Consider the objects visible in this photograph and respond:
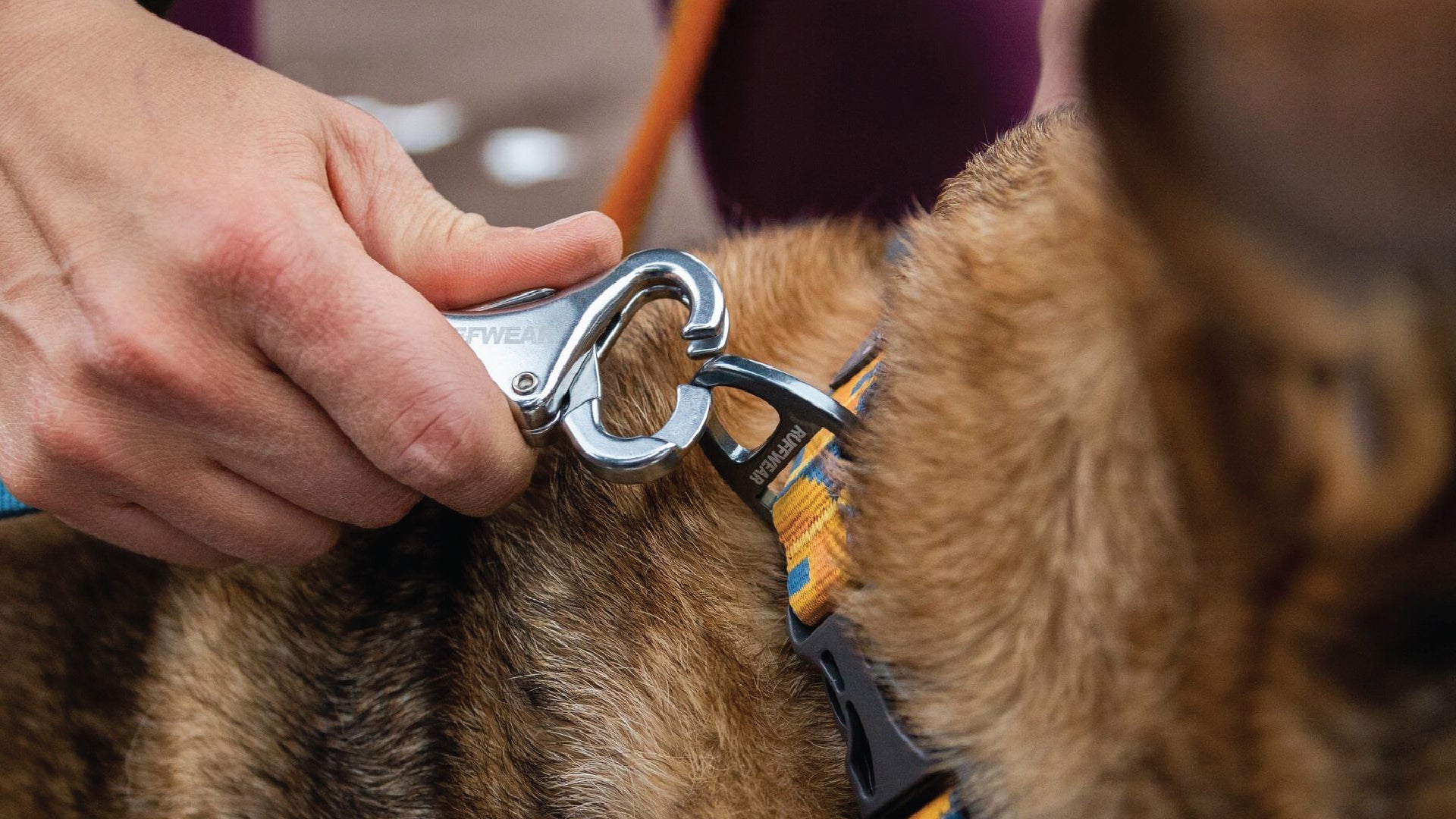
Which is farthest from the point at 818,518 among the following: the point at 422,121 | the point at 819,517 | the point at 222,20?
the point at 422,121

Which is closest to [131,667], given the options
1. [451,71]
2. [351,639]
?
[351,639]

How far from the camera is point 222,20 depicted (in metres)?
1.71

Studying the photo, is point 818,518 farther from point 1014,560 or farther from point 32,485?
point 32,485

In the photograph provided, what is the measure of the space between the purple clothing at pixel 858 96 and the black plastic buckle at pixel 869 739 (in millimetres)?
1053

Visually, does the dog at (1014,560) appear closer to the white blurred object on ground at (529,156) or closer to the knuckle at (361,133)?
the knuckle at (361,133)

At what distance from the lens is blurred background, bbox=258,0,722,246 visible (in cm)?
274

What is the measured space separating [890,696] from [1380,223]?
0.42 metres

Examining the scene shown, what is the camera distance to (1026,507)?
2.13 feet

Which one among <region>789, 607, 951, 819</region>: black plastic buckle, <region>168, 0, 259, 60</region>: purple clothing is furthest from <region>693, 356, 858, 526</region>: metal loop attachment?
<region>168, 0, 259, 60</region>: purple clothing

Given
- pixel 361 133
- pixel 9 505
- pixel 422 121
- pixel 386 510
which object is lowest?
pixel 422 121

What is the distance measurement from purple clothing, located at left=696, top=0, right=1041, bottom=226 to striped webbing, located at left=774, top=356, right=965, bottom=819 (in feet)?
3.07

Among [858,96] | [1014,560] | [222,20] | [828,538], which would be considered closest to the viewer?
[1014,560]

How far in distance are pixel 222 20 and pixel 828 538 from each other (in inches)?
56.7

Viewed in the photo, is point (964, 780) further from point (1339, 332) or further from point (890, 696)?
point (1339, 332)
